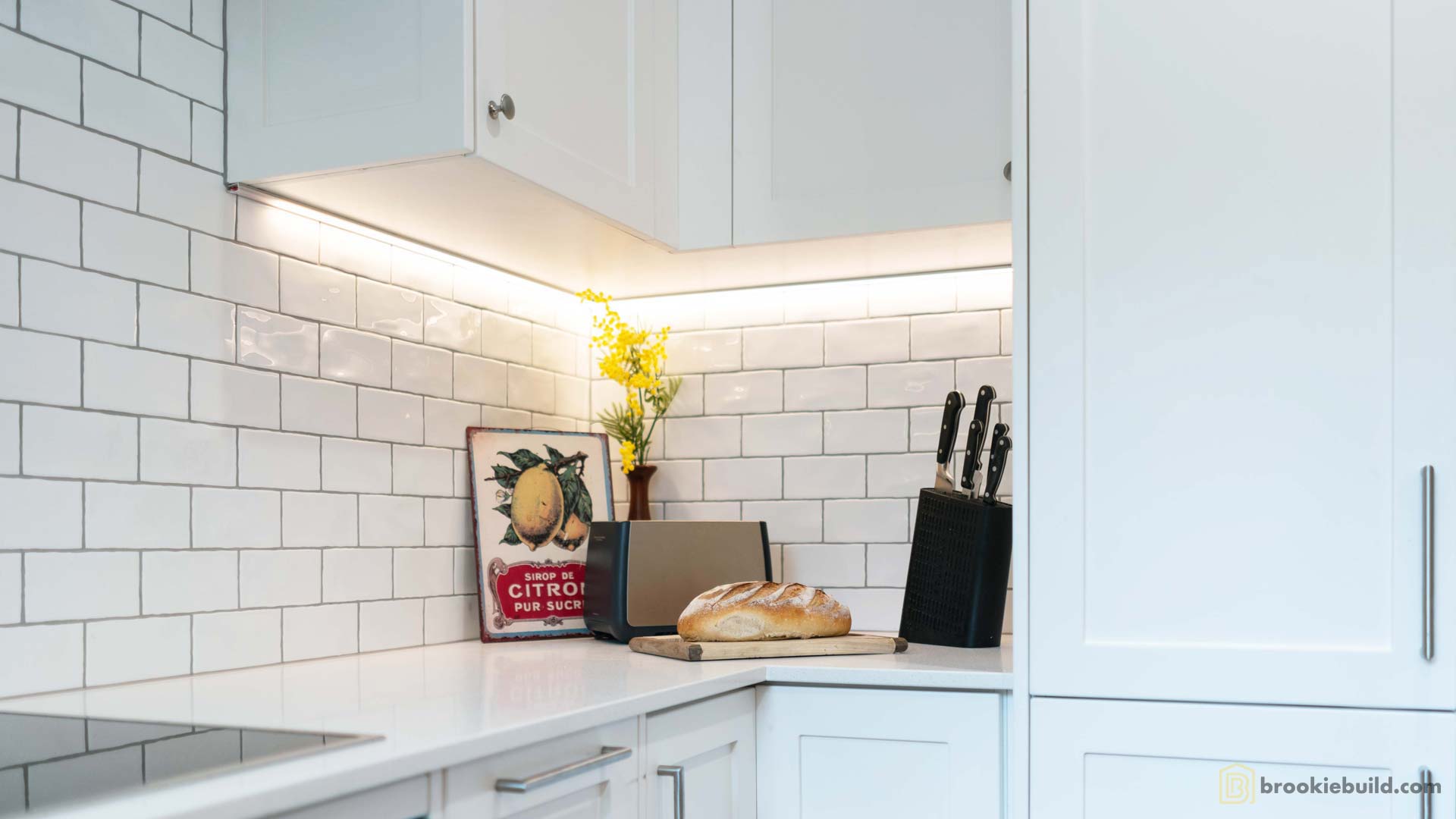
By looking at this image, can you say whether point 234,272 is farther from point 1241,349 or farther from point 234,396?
point 1241,349

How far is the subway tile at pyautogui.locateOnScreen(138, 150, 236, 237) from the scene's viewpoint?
162 centimetres

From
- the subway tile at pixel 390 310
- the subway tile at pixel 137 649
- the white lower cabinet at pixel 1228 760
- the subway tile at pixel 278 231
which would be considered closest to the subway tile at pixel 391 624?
the subway tile at pixel 137 649

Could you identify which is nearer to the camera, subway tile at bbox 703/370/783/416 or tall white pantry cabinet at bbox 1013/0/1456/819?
tall white pantry cabinet at bbox 1013/0/1456/819

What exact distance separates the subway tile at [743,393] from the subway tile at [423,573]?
0.69 meters

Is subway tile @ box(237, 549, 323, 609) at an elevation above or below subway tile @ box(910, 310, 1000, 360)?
below

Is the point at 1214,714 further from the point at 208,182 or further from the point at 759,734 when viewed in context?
the point at 208,182

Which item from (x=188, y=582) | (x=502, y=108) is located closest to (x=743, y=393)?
(x=502, y=108)

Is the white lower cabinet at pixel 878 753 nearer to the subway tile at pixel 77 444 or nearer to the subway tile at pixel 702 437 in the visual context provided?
the subway tile at pixel 702 437

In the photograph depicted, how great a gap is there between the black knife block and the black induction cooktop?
1.20m

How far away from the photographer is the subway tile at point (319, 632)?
5.87 ft

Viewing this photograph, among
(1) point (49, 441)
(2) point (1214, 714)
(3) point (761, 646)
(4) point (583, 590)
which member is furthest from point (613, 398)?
(2) point (1214, 714)

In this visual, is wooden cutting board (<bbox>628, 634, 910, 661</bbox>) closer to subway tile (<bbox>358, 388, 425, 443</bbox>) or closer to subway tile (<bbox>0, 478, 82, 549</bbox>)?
subway tile (<bbox>358, 388, 425, 443</bbox>)

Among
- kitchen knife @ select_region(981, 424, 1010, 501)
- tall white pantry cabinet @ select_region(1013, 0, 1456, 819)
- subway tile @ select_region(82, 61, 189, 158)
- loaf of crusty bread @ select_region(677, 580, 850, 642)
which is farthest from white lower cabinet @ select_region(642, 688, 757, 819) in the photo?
subway tile @ select_region(82, 61, 189, 158)

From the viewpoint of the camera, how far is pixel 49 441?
4.79ft
